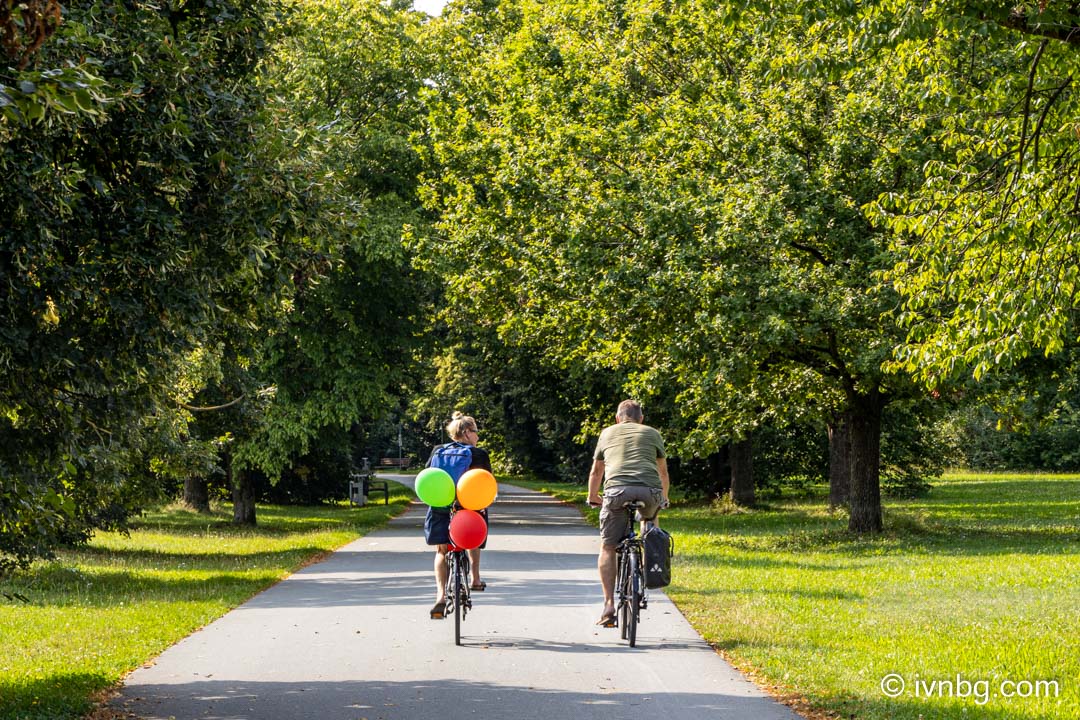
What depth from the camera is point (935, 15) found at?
409 inches

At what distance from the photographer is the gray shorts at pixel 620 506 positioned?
403 inches

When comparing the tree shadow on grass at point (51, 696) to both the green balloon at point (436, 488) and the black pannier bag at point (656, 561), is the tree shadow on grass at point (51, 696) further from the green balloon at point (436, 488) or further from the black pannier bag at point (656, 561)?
the black pannier bag at point (656, 561)

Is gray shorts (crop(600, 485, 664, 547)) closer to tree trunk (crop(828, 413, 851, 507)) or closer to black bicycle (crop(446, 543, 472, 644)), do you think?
black bicycle (crop(446, 543, 472, 644))

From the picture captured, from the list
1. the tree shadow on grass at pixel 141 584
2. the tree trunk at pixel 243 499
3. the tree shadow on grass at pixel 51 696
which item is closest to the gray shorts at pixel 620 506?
the tree shadow on grass at pixel 51 696

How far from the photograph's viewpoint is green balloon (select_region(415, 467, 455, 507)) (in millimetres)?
10281

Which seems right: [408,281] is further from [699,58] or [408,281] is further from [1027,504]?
[1027,504]

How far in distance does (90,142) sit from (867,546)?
1699 centimetres

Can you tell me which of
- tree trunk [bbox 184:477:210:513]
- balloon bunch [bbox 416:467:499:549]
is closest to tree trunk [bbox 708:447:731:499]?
tree trunk [bbox 184:477:210:513]

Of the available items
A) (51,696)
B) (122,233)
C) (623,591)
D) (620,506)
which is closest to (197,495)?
(620,506)

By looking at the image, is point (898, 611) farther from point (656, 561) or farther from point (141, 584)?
point (141, 584)

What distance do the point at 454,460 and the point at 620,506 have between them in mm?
1454

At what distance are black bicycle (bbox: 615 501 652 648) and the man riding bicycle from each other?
0.06m

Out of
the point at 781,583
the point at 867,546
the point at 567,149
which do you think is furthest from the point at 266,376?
the point at 781,583

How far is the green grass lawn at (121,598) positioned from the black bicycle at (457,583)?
2.42 metres
